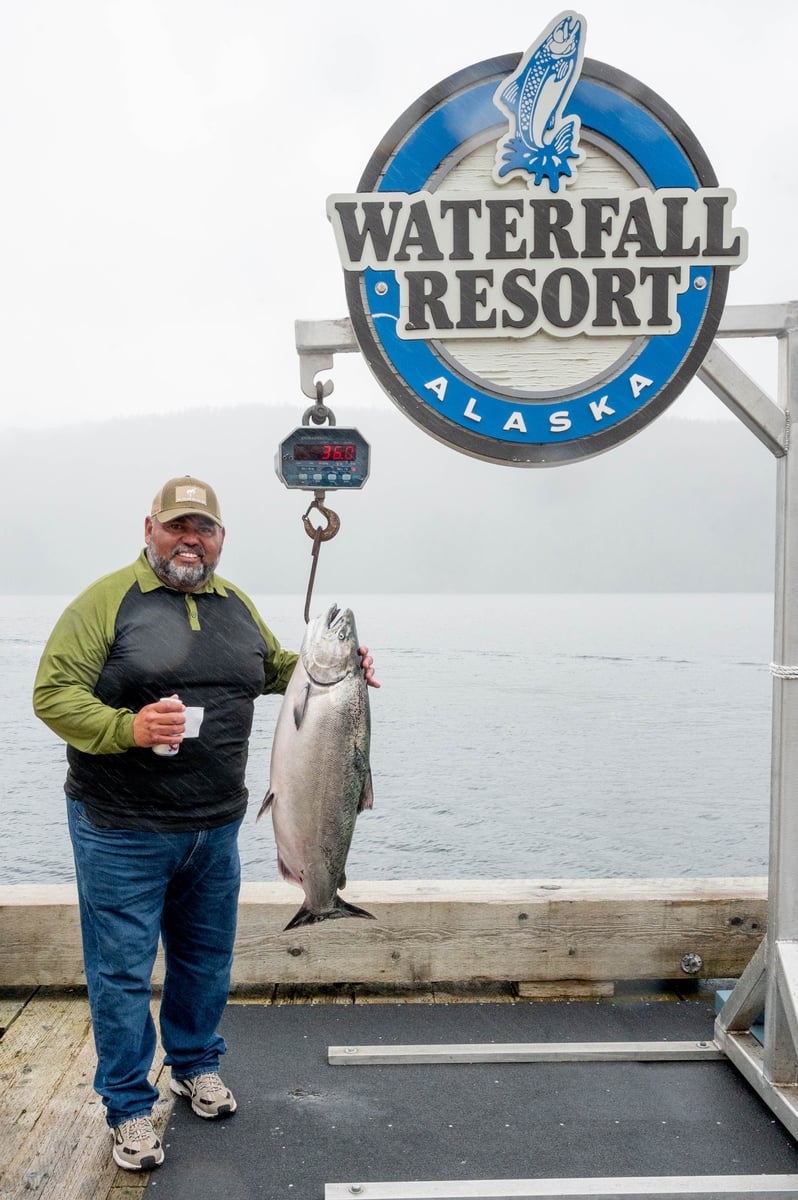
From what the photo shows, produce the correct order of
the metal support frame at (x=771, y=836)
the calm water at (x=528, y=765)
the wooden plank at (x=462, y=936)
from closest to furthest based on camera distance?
the metal support frame at (x=771, y=836) → the wooden plank at (x=462, y=936) → the calm water at (x=528, y=765)

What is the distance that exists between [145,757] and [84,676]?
28cm

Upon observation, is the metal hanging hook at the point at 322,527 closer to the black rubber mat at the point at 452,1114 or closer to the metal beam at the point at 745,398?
the metal beam at the point at 745,398

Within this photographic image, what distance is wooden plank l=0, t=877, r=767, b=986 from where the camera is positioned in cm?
357

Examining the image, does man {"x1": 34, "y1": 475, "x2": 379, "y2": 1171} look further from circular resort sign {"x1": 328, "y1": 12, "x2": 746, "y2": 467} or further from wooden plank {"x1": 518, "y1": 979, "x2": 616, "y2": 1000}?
wooden plank {"x1": 518, "y1": 979, "x2": 616, "y2": 1000}

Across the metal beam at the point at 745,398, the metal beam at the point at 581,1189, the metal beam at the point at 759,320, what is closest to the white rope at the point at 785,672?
the metal beam at the point at 745,398

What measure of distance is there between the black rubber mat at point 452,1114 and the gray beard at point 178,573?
5.21 feet

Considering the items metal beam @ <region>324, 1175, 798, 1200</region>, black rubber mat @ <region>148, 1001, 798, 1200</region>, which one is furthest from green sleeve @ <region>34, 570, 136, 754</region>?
metal beam @ <region>324, 1175, 798, 1200</region>

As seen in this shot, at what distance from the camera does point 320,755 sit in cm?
239

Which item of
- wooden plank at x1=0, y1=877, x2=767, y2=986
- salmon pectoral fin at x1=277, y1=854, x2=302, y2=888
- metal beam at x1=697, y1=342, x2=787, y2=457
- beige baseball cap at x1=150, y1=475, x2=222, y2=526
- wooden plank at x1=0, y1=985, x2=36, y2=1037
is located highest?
metal beam at x1=697, y1=342, x2=787, y2=457

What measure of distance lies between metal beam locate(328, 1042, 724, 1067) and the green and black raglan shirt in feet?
3.41

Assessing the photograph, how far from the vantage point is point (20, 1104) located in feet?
9.61

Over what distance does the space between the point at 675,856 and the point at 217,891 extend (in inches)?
909

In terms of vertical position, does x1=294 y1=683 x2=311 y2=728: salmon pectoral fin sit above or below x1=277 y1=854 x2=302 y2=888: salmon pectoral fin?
above

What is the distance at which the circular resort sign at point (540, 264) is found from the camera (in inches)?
112
